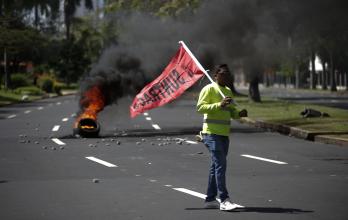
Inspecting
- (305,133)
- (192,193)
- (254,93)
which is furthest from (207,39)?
(254,93)

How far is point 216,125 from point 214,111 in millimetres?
170

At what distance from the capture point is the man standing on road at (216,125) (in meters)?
10.0

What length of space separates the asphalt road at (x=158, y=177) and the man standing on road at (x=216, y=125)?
0.38 meters

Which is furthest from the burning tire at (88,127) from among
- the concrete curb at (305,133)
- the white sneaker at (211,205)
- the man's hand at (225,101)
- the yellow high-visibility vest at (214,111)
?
the man's hand at (225,101)

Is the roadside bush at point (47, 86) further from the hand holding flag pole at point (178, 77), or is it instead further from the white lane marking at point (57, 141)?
the hand holding flag pole at point (178, 77)

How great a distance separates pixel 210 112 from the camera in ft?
33.3

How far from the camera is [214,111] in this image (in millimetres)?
10141

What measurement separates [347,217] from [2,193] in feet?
16.2

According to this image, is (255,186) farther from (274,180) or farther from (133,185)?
(133,185)

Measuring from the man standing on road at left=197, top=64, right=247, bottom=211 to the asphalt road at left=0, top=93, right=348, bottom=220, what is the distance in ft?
1.24

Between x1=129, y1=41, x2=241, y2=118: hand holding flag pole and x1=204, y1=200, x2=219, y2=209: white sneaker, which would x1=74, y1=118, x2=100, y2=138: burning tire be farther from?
x1=204, y1=200, x2=219, y2=209: white sneaker

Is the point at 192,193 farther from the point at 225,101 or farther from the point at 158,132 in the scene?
the point at 158,132

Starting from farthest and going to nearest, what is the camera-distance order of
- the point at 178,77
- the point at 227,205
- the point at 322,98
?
the point at 322,98
the point at 178,77
the point at 227,205

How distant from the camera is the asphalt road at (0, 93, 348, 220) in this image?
10094 mm
